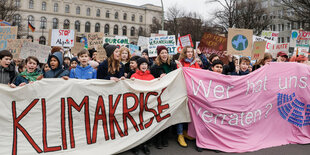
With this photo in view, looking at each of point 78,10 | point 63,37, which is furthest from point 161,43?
point 78,10

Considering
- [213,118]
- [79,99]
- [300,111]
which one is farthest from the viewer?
[300,111]

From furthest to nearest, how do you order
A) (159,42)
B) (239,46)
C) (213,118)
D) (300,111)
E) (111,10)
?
(111,10), (159,42), (239,46), (300,111), (213,118)

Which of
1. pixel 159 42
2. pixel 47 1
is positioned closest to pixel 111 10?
pixel 47 1

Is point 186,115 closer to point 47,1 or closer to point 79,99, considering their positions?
point 79,99

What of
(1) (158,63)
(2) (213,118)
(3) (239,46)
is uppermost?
(3) (239,46)

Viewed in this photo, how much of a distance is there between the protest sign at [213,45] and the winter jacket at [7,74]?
3985mm

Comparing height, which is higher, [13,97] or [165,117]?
[13,97]

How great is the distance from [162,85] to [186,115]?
2.31ft

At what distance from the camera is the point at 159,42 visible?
8492mm

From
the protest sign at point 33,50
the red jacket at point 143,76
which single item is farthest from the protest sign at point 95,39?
the red jacket at point 143,76

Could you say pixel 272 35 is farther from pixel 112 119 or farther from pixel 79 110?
pixel 79 110

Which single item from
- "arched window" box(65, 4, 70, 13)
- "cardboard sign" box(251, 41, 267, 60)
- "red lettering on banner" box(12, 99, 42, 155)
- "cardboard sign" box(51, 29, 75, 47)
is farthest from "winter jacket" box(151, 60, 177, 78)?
"arched window" box(65, 4, 70, 13)

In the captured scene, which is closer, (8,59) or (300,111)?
(8,59)

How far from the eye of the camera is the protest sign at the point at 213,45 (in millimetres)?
5816
